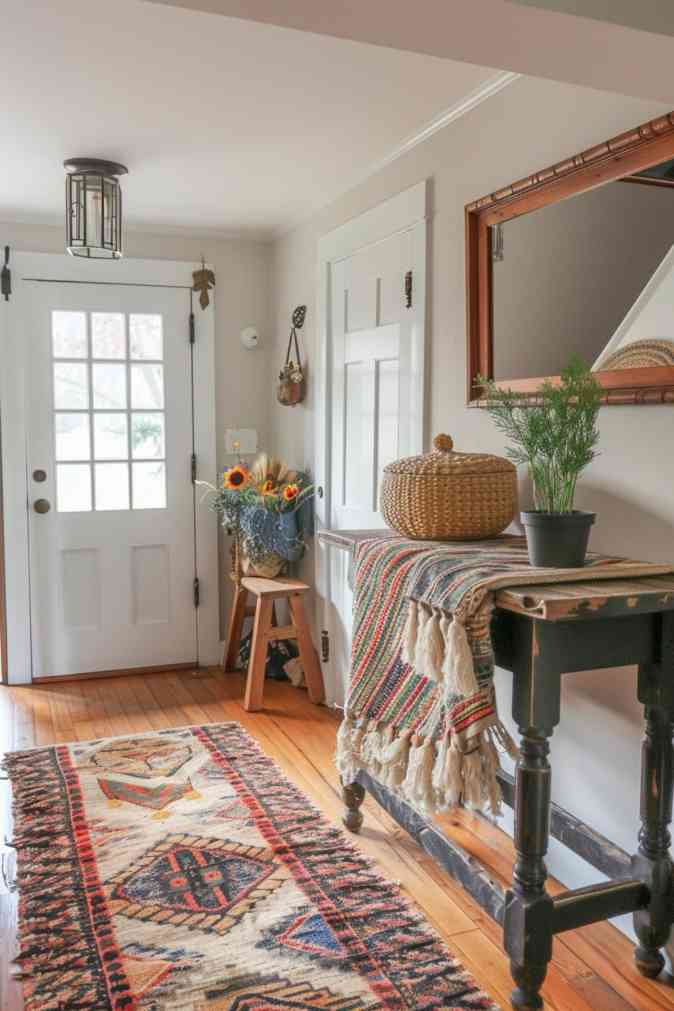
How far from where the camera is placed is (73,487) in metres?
4.21

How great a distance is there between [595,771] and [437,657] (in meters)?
0.67

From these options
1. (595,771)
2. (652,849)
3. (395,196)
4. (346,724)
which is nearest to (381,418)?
(395,196)

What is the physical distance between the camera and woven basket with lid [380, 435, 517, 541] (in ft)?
7.05

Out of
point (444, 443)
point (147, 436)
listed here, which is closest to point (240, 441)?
point (147, 436)

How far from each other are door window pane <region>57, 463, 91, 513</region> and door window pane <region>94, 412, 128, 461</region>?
10 centimetres

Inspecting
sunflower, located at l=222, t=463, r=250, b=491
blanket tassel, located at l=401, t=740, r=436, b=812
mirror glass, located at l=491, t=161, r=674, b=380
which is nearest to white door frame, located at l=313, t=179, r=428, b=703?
sunflower, located at l=222, t=463, r=250, b=491

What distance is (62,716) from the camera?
3.69 meters

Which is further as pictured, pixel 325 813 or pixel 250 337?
pixel 250 337

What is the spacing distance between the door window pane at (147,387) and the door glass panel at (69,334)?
26 centimetres

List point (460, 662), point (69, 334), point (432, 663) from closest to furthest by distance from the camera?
point (460, 662), point (432, 663), point (69, 334)

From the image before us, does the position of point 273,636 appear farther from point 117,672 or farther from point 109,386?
point 109,386

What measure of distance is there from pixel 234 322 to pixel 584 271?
2.59 metres

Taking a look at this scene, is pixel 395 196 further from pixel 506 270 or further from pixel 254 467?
pixel 254 467

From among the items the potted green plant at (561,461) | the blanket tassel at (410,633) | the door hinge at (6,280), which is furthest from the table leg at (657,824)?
the door hinge at (6,280)
